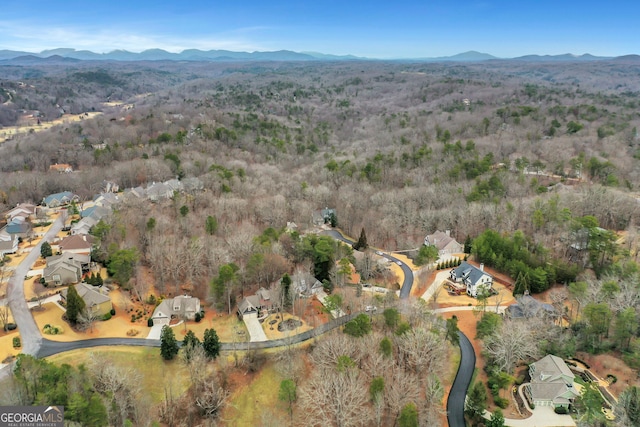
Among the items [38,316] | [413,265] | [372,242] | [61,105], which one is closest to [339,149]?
[372,242]

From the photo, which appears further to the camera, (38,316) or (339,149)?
(339,149)

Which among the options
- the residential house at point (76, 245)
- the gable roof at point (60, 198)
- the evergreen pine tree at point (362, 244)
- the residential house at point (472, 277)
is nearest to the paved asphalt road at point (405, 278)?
the evergreen pine tree at point (362, 244)

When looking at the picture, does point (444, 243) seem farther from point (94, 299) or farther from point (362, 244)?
point (94, 299)

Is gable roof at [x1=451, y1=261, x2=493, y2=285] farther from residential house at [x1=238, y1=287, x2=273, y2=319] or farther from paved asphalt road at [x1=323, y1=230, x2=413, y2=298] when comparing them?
residential house at [x1=238, y1=287, x2=273, y2=319]

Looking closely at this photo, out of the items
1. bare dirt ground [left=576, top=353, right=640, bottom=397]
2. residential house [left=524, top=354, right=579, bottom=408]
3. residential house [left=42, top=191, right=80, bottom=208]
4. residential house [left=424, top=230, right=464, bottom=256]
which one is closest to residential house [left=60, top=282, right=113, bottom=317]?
residential house [left=42, top=191, right=80, bottom=208]

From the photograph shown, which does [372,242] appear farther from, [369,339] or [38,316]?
[38,316]

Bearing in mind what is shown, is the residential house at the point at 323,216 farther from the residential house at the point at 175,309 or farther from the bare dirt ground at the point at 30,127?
the bare dirt ground at the point at 30,127
